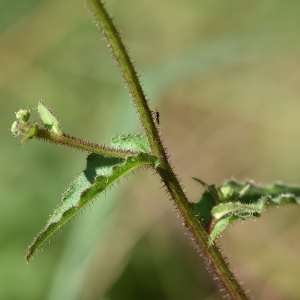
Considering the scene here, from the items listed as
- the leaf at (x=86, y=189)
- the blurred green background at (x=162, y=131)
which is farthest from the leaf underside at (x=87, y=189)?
the blurred green background at (x=162, y=131)

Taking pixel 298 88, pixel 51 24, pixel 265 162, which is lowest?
pixel 265 162

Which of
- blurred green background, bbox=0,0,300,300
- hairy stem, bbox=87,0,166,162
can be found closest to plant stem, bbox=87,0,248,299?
hairy stem, bbox=87,0,166,162

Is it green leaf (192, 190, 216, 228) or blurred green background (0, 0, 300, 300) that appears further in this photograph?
blurred green background (0, 0, 300, 300)

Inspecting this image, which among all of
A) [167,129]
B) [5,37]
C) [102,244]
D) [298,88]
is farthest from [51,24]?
[102,244]

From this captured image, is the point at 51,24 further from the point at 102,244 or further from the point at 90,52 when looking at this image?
the point at 102,244

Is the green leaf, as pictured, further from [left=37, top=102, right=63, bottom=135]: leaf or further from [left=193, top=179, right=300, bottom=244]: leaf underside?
[left=37, top=102, right=63, bottom=135]: leaf

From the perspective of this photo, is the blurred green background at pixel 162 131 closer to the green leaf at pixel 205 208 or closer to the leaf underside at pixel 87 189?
the green leaf at pixel 205 208
